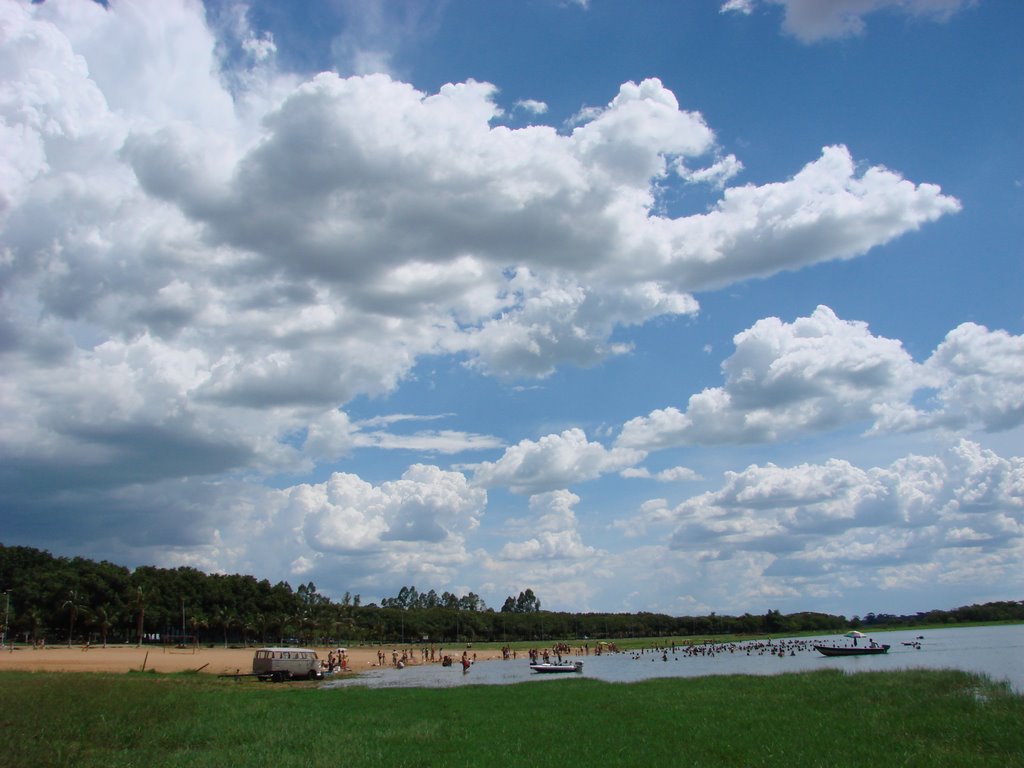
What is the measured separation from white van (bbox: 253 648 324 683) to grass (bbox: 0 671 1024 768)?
20.1 metres

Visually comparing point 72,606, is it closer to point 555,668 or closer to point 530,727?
point 555,668

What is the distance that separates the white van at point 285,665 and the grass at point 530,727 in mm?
20113

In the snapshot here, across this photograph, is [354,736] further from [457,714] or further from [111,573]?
[111,573]

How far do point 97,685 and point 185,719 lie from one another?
406 inches

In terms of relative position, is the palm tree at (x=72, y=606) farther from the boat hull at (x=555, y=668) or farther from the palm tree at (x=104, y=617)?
the boat hull at (x=555, y=668)

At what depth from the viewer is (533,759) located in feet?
74.1

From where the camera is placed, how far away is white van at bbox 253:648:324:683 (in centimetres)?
6193

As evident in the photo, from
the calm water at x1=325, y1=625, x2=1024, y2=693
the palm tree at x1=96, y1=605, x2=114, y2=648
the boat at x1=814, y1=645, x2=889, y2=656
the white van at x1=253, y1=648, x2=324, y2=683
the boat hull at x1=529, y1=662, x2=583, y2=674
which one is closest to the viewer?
the calm water at x1=325, y1=625, x2=1024, y2=693

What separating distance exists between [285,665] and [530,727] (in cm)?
4077

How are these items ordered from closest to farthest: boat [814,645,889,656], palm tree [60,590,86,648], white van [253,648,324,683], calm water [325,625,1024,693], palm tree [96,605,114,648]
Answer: calm water [325,625,1024,693] < white van [253,648,324,683] < boat [814,645,889,656] < palm tree [60,590,86,648] < palm tree [96,605,114,648]

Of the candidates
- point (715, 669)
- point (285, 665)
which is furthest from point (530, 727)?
point (715, 669)

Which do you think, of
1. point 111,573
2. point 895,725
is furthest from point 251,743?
point 111,573

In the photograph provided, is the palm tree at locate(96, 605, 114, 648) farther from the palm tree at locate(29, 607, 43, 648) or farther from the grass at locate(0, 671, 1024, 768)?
the grass at locate(0, 671, 1024, 768)

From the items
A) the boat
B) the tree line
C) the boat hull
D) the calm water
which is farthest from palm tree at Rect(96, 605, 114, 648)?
the boat
